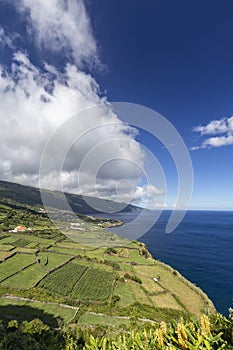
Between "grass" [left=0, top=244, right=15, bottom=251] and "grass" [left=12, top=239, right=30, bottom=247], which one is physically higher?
"grass" [left=12, top=239, right=30, bottom=247]

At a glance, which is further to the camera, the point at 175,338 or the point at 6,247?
the point at 6,247

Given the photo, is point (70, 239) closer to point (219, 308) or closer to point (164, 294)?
point (164, 294)

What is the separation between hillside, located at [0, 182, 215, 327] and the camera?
85.0ft

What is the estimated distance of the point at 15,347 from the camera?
10.7m

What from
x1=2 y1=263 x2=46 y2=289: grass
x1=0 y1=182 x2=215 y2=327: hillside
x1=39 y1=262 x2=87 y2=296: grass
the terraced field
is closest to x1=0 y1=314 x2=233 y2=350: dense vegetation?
x1=0 y1=182 x2=215 y2=327: hillside

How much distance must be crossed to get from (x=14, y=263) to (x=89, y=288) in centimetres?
1857

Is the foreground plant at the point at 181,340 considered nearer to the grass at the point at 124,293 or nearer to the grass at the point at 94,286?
the grass at the point at 124,293

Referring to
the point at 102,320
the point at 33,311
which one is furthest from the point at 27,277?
the point at 102,320

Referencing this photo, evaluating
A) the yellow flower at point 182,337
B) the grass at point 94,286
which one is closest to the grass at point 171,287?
the grass at point 94,286

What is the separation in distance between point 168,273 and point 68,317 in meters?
27.3

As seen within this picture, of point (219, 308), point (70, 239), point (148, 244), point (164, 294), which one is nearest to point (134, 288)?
point (164, 294)

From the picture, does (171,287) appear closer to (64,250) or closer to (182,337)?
(64,250)

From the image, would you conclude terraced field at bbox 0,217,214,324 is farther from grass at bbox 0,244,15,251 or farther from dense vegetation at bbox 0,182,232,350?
dense vegetation at bbox 0,182,232,350

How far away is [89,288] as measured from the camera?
1371 inches
